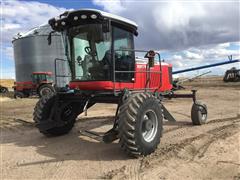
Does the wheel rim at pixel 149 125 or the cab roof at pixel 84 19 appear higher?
the cab roof at pixel 84 19

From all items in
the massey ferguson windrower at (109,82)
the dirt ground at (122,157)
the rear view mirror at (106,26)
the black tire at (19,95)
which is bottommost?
the dirt ground at (122,157)

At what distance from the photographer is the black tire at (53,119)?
8953mm

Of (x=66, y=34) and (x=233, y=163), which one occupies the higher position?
(x=66, y=34)

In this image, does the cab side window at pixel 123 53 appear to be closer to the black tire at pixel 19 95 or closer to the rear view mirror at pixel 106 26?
the rear view mirror at pixel 106 26

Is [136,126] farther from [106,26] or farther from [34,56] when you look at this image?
[34,56]

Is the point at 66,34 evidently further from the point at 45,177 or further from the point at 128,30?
the point at 45,177

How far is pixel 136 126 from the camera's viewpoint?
22.4 ft

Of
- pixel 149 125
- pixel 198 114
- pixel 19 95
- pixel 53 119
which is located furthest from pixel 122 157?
pixel 19 95

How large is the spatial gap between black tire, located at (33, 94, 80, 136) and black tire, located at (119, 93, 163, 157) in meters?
2.70

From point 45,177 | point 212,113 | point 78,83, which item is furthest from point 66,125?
point 212,113

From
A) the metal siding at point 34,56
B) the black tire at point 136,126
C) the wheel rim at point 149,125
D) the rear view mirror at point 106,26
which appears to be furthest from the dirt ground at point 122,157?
the metal siding at point 34,56

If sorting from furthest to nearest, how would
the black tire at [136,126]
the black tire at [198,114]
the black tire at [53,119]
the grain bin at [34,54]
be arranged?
1. the grain bin at [34,54]
2. the black tire at [198,114]
3. the black tire at [53,119]
4. the black tire at [136,126]

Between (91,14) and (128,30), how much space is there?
48.4 inches

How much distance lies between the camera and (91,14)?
7.48 metres
